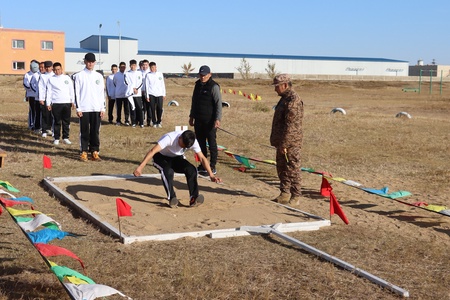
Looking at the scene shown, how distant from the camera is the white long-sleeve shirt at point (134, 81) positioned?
1911cm

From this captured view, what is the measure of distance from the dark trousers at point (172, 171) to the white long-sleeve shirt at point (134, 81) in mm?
10442

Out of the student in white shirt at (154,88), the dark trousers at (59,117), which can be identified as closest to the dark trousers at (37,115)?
the dark trousers at (59,117)

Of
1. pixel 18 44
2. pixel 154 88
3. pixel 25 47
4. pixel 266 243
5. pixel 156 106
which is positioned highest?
pixel 18 44

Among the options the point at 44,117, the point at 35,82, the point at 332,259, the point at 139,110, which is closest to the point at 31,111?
the point at 35,82

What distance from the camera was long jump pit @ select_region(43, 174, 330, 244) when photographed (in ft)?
25.0

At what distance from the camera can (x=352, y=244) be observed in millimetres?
7320

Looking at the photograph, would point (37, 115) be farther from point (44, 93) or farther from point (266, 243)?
point (266, 243)

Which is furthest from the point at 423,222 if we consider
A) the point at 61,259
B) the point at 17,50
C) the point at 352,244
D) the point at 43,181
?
the point at 17,50

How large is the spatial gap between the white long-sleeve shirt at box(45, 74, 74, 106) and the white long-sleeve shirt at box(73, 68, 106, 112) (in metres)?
2.14

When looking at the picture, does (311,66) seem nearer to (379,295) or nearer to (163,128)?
(163,128)

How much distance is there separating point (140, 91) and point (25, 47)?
5084cm

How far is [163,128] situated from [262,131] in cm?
286

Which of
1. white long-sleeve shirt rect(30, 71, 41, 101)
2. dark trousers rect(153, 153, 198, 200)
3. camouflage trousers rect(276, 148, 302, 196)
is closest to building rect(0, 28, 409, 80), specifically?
white long-sleeve shirt rect(30, 71, 41, 101)

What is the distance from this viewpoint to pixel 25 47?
217ft
